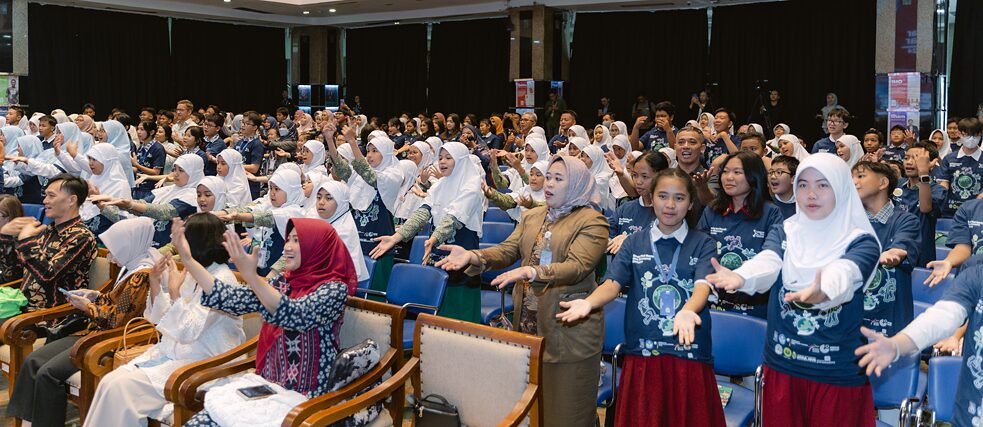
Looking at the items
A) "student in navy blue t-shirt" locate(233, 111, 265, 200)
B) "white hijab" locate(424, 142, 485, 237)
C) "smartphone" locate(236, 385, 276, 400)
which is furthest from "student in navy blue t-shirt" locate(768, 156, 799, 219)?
"student in navy blue t-shirt" locate(233, 111, 265, 200)

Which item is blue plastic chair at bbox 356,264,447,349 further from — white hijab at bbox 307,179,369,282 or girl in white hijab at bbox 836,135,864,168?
girl in white hijab at bbox 836,135,864,168

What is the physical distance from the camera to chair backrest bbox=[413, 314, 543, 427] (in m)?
3.05

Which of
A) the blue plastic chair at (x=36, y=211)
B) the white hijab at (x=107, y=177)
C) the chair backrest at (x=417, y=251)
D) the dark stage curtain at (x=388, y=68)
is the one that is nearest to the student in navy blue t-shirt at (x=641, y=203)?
the chair backrest at (x=417, y=251)

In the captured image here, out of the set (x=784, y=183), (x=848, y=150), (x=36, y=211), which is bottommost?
(x=36, y=211)

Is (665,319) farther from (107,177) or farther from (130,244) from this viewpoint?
(107,177)

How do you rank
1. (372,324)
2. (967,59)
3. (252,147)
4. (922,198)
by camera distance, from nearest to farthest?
(372,324) < (922,198) < (252,147) < (967,59)

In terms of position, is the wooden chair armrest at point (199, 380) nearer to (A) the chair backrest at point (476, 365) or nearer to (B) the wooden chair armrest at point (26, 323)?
(A) the chair backrest at point (476, 365)

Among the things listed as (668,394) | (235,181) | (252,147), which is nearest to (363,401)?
(668,394)

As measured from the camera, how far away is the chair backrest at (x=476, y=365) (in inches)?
120

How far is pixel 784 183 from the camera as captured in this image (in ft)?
14.6

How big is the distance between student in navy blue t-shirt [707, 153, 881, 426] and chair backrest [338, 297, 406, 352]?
1.35 meters

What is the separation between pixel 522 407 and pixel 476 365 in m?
0.32

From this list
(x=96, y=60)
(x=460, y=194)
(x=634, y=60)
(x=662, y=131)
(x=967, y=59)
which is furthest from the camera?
(x=96, y=60)

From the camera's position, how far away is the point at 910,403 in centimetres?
302
